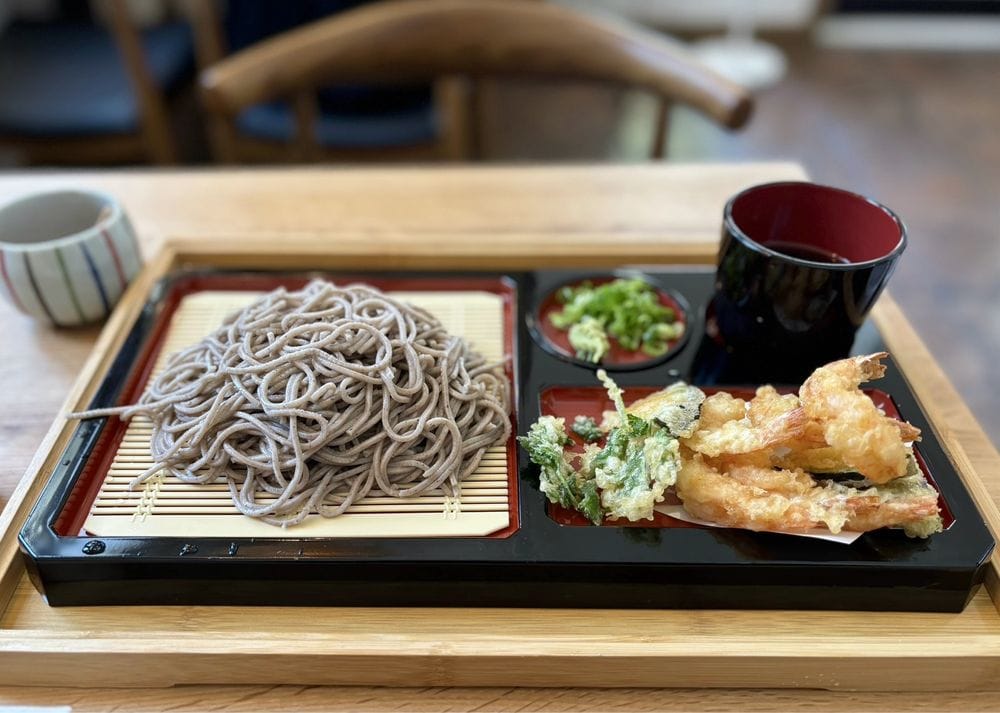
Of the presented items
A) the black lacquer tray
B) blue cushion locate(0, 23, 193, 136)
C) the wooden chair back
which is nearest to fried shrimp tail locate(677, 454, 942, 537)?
the black lacquer tray

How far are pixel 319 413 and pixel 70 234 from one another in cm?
65

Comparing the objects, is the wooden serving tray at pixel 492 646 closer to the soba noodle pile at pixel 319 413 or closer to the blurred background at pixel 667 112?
the soba noodle pile at pixel 319 413

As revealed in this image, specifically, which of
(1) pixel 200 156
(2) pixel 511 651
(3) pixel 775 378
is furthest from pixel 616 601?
(1) pixel 200 156

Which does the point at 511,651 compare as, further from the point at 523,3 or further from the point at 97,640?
the point at 523,3

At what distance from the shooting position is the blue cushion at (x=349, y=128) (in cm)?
249

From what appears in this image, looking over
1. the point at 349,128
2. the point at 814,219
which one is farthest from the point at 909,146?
the point at 814,219

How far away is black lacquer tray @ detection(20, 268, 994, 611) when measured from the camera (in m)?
0.85

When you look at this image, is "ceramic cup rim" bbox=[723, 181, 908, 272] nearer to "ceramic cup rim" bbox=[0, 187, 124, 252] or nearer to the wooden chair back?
the wooden chair back

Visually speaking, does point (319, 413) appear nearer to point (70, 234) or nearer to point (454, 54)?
point (70, 234)

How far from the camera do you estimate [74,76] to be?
2670 millimetres

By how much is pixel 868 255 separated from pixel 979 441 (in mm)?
289

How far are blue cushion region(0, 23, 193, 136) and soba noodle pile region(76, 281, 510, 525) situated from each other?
184cm

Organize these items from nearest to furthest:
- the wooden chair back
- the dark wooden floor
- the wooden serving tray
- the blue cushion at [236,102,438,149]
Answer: the wooden serving tray
the wooden chair back
the blue cushion at [236,102,438,149]
the dark wooden floor

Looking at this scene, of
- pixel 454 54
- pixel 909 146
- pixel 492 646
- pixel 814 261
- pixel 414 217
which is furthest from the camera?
pixel 909 146
